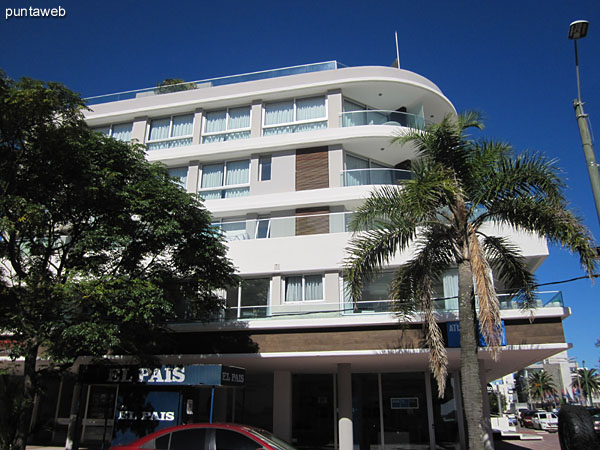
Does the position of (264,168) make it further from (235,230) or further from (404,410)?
(404,410)

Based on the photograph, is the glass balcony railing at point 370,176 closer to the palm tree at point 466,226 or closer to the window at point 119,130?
the palm tree at point 466,226

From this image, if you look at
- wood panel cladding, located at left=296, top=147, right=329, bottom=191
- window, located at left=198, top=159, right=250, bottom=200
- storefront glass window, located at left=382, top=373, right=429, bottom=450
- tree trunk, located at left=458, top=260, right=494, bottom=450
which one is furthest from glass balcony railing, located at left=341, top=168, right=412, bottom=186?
tree trunk, located at left=458, top=260, right=494, bottom=450

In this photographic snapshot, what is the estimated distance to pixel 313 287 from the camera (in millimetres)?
17938

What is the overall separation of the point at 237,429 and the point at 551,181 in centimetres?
864

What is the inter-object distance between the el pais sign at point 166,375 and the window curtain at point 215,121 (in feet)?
40.2

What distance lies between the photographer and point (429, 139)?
1198 centimetres

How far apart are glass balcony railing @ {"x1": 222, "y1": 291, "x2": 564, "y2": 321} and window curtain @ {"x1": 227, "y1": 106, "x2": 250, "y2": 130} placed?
9.32 metres

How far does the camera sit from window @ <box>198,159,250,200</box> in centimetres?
2133

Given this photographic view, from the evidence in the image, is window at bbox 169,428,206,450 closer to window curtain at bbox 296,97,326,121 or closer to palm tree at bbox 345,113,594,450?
palm tree at bbox 345,113,594,450

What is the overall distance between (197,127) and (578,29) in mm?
17330

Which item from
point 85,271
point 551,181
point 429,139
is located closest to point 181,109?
point 85,271

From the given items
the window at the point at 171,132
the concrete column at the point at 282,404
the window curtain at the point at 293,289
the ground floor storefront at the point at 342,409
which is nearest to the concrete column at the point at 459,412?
the ground floor storefront at the point at 342,409

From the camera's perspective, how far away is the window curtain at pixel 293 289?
17.9 m

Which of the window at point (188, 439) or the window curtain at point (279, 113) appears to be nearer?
the window at point (188, 439)
